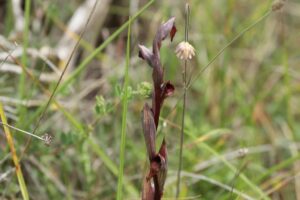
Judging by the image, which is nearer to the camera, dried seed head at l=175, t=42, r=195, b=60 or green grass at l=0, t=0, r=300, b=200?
dried seed head at l=175, t=42, r=195, b=60

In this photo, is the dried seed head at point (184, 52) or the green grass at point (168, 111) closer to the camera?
the dried seed head at point (184, 52)

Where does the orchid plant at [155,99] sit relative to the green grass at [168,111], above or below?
above

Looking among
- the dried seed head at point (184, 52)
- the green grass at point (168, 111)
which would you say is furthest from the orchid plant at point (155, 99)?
the green grass at point (168, 111)

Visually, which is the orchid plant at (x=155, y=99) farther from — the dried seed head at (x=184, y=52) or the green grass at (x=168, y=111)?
the green grass at (x=168, y=111)

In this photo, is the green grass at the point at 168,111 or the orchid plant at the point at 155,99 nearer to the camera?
the orchid plant at the point at 155,99

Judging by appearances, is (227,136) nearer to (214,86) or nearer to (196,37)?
(214,86)

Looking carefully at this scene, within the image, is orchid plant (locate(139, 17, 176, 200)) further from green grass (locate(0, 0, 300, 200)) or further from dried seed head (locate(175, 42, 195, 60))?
green grass (locate(0, 0, 300, 200))

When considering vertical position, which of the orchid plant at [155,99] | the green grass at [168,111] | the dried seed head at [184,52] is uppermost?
the dried seed head at [184,52]

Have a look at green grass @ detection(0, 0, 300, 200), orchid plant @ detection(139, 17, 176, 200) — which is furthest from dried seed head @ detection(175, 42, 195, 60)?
green grass @ detection(0, 0, 300, 200)

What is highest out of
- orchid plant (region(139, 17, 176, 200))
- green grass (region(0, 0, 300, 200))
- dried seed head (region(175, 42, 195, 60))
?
dried seed head (region(175, 42, 195, 60))

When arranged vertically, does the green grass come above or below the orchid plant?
below

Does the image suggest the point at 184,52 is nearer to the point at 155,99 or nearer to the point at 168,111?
the point at 155,99
